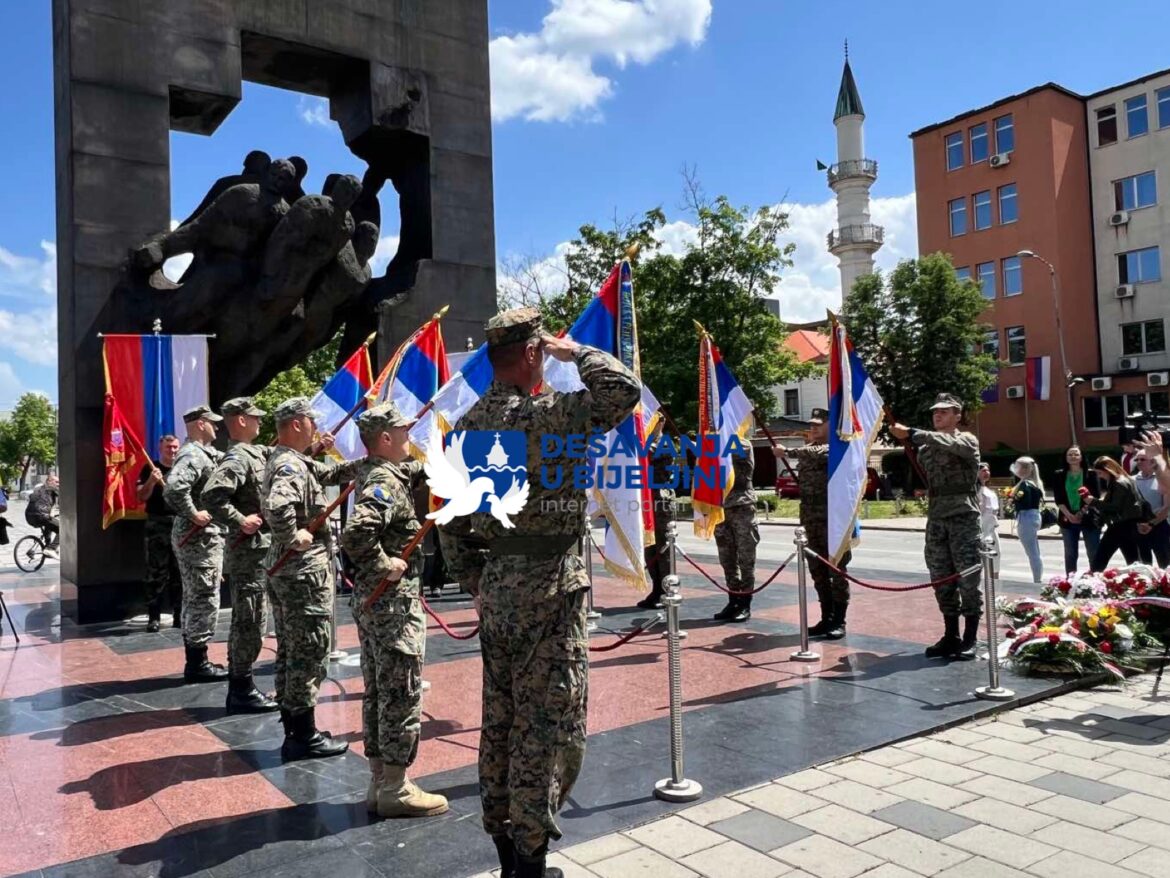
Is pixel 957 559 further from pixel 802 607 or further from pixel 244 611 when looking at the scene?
pixel 244 611

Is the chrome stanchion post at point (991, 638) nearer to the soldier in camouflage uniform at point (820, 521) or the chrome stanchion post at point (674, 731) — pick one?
the soldier in camouflage uniform at point (820, 521)

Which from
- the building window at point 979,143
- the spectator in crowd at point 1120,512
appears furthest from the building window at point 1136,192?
the spectator in crowd at point 1120,512

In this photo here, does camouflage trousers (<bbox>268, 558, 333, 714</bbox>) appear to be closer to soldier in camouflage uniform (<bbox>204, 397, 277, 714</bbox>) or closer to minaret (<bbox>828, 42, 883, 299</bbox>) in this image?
soldier in camouflage uniform (<bbox>204, 397, 277, 714</bbox>)

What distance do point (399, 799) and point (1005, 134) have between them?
45984 mm

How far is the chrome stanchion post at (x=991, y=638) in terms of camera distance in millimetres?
6020

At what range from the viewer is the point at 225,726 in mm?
5949

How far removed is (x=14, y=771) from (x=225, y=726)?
1.20 meters

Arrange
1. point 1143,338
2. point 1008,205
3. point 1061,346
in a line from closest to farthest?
point 1061,346, point 1143,338, point 1008,205

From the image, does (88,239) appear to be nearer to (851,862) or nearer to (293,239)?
(293,239)

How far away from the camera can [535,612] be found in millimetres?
3396

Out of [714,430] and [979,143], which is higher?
[979,143]

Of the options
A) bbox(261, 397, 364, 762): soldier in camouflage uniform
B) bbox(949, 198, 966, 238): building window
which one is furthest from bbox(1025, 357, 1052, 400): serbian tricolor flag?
bbox(261, 397, 364, 762): soldier in camouflage uniform

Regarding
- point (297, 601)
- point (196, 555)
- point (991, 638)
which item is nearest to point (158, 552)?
point (196, 555)

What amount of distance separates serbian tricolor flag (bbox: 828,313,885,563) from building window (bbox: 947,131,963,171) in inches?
1616
